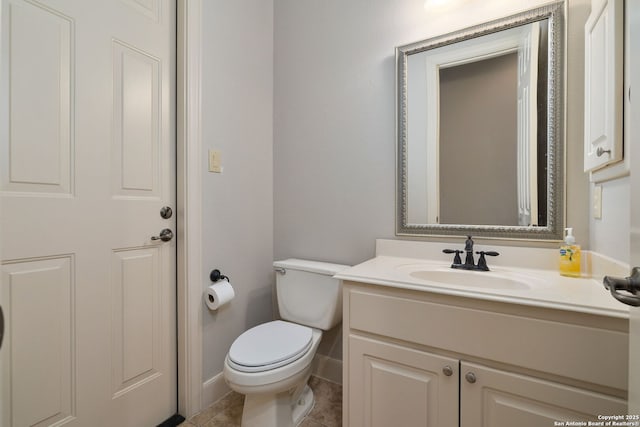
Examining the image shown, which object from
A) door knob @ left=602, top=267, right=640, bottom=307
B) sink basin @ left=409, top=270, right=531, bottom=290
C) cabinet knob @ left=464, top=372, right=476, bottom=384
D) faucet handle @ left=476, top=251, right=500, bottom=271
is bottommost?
cabinet knob @ left=464, top=372, right=476, bottom=384

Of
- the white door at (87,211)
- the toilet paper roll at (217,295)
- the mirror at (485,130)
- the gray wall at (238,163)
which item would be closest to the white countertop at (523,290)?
the mirror at (485,130)

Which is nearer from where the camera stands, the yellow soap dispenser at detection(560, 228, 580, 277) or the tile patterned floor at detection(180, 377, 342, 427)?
the yellow soap dispenser at detection(560, 228, 580, 277)

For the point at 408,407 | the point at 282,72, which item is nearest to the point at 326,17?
the point at 282,72

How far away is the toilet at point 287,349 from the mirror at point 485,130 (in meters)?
0.54

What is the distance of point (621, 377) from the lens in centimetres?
73

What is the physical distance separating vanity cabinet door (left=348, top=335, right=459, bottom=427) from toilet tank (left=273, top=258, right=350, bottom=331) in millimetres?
364

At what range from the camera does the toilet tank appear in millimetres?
1461

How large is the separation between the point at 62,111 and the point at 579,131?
6.44 feet

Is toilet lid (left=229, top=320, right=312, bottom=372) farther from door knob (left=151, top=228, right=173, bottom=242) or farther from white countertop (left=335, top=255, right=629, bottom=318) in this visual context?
door knob (left=151, top=228, right=173, bottom=242)

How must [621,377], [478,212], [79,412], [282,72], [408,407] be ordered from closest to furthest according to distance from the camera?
1. [621,377]
2. [408,407]
3. [79,412]
4. [478,212]
5. [282,72]

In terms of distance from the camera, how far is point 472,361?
898mm

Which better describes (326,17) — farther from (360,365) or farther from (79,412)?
(79,412)

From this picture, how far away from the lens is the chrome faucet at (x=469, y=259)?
1.20 metres

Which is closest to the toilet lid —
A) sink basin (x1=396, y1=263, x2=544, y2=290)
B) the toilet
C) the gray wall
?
the toilet
